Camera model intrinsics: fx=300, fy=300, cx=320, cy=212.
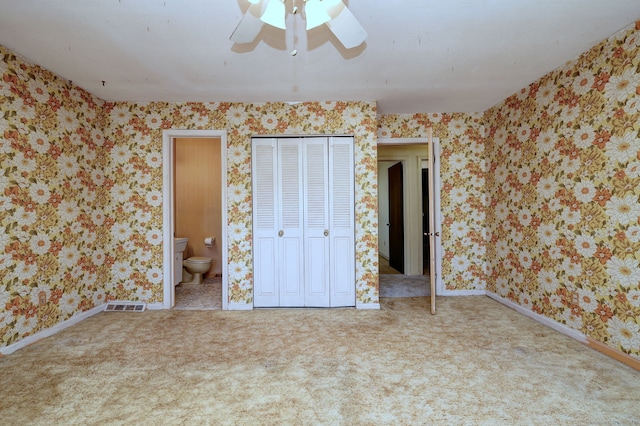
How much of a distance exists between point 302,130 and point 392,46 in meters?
1.38

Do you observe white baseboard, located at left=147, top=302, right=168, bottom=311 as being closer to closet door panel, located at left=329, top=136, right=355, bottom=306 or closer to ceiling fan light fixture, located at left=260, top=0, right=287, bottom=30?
closet door panel, located at left=329, top=136, right=355, bottom=306

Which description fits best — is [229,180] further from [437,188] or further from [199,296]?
[437,188]

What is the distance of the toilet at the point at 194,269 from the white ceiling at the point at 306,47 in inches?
91.9

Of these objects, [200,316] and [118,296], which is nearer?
[200,316]

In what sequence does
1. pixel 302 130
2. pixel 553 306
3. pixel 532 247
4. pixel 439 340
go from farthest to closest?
pixel 302 130, pixel 532 247, pixel 553 306, pixel 439 340

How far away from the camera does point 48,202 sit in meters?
2.66

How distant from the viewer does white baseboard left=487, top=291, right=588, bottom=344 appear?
247cm

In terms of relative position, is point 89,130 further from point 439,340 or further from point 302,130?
point 439,340

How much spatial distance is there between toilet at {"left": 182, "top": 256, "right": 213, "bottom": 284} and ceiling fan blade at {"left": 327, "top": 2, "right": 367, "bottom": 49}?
3.74 m

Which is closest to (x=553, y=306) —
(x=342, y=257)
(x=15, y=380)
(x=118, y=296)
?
(x=342, y=257)

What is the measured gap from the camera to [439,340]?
2516mm

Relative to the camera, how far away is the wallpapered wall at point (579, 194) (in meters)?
2.08

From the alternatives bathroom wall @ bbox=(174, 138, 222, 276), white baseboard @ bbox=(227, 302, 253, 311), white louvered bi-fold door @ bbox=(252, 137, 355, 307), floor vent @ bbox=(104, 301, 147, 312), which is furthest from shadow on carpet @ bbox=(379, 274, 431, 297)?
floor vent @ bbox=(104, 301, 147, 312)

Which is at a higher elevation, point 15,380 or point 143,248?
point 143,248
